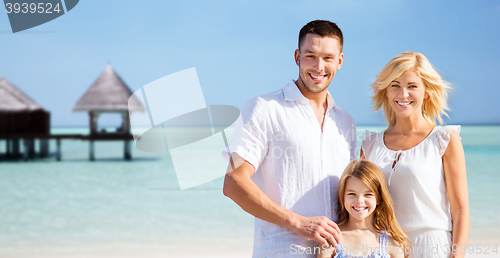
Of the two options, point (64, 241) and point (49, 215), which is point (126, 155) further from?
point (64, 241)

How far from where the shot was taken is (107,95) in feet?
91.8

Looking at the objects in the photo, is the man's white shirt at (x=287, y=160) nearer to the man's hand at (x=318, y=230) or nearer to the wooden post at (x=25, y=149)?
the man's hand at (x=318, y=230)

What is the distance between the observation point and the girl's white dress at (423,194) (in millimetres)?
2238

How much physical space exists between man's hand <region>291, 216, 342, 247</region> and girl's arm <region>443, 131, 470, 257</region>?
2.25 ft

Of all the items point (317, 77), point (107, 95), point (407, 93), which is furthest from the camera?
point (107, 95)

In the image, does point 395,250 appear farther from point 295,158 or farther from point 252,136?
point 252,136

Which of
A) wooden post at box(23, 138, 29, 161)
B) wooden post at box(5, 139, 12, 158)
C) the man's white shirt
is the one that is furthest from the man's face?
wooden post at box(5, 139, 12, 158)

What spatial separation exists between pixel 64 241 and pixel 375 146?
33.0 feet

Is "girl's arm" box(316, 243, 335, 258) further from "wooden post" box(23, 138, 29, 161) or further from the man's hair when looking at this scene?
"wooden post" box(23, 138, 29, 161)

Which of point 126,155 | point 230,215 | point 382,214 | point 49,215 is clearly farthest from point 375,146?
point 126,155

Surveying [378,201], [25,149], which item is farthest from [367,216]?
[25,149]

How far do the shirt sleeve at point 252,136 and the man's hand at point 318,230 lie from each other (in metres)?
0.36

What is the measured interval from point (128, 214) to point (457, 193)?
12.4m

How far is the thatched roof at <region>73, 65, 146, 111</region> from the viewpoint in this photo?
27.3 meters
